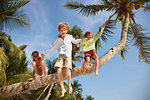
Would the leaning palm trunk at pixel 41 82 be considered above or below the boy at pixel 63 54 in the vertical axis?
below

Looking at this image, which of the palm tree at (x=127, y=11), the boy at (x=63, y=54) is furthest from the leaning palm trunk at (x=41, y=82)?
the palm tree at (x=127, y=11)

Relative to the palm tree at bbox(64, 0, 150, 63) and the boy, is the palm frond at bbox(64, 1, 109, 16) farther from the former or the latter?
the boy

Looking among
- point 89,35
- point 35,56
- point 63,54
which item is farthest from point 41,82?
point 89,35

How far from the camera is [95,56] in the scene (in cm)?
381

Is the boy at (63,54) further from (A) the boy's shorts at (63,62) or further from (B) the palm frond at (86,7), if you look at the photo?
(B) the palm frond at (86,7)

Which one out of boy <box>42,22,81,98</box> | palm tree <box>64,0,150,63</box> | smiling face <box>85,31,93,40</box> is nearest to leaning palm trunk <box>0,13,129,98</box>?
boy <box>42,22,81,98</box>

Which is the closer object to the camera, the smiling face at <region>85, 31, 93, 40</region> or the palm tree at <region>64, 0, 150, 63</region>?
the smiling face at <region>85, 31, 93, 40</region>

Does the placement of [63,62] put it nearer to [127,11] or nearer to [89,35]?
[89,35]

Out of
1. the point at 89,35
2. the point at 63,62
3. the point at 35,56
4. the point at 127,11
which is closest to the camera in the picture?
the point at 63,62

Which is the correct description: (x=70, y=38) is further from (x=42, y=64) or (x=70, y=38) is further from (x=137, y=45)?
(x=137, y=45)

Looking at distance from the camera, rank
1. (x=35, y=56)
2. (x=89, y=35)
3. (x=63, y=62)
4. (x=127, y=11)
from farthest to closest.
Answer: (x=127, y=11) < (x=35, y=56) < (x=89, y=35) < (x=63, y=62)

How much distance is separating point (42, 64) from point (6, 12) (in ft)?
13.4

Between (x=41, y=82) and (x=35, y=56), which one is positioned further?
(x=35, y=56)

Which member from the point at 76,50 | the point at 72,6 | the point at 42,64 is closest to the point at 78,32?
the point at 76,50
